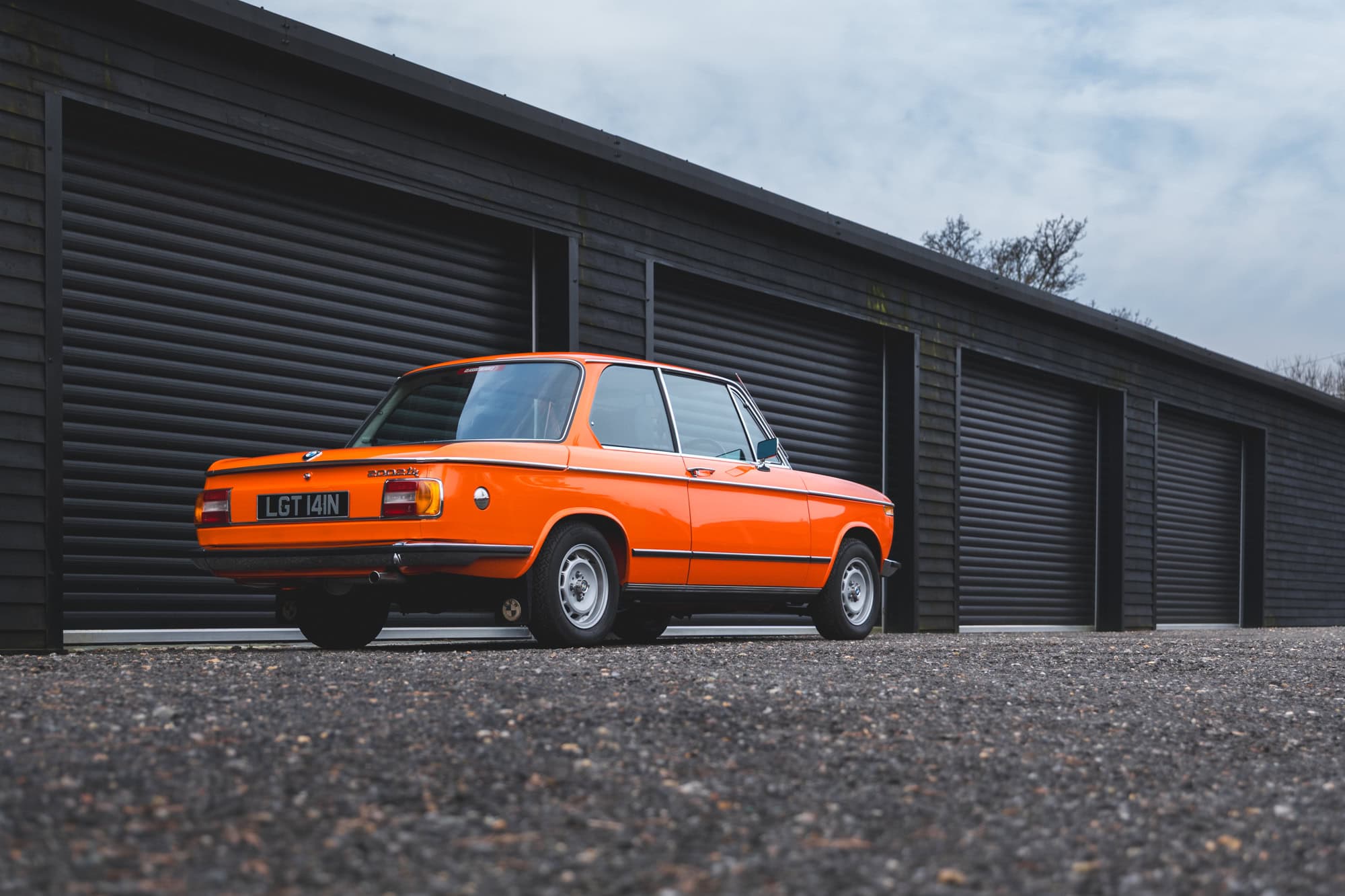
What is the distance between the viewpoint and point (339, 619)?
26.1ft

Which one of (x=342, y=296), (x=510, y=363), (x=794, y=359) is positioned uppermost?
(x=342, y=296)

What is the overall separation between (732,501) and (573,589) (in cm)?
140

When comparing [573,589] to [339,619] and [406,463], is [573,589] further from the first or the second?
[339,619]

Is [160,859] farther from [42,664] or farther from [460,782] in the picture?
[42,664]

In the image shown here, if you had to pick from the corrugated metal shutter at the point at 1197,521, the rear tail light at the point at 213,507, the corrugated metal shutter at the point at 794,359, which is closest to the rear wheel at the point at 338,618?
the rear tail light at the point at 213,507

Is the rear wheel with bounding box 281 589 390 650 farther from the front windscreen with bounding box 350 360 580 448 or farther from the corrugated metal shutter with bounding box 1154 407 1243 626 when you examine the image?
the corrugated metal shutter with bounding box 1154 407 1243 626

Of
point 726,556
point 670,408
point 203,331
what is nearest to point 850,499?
point 726,556

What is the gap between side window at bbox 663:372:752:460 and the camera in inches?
327

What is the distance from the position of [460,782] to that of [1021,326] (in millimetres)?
13780

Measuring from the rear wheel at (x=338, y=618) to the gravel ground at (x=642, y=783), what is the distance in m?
2.10

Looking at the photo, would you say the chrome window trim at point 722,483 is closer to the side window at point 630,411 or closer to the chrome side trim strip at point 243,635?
the side window at point 630,411

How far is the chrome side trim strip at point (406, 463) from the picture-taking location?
670cm

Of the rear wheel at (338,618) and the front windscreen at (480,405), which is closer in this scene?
the front windscreen at (480,405)

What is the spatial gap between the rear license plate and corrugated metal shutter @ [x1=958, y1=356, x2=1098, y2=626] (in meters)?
9.08
